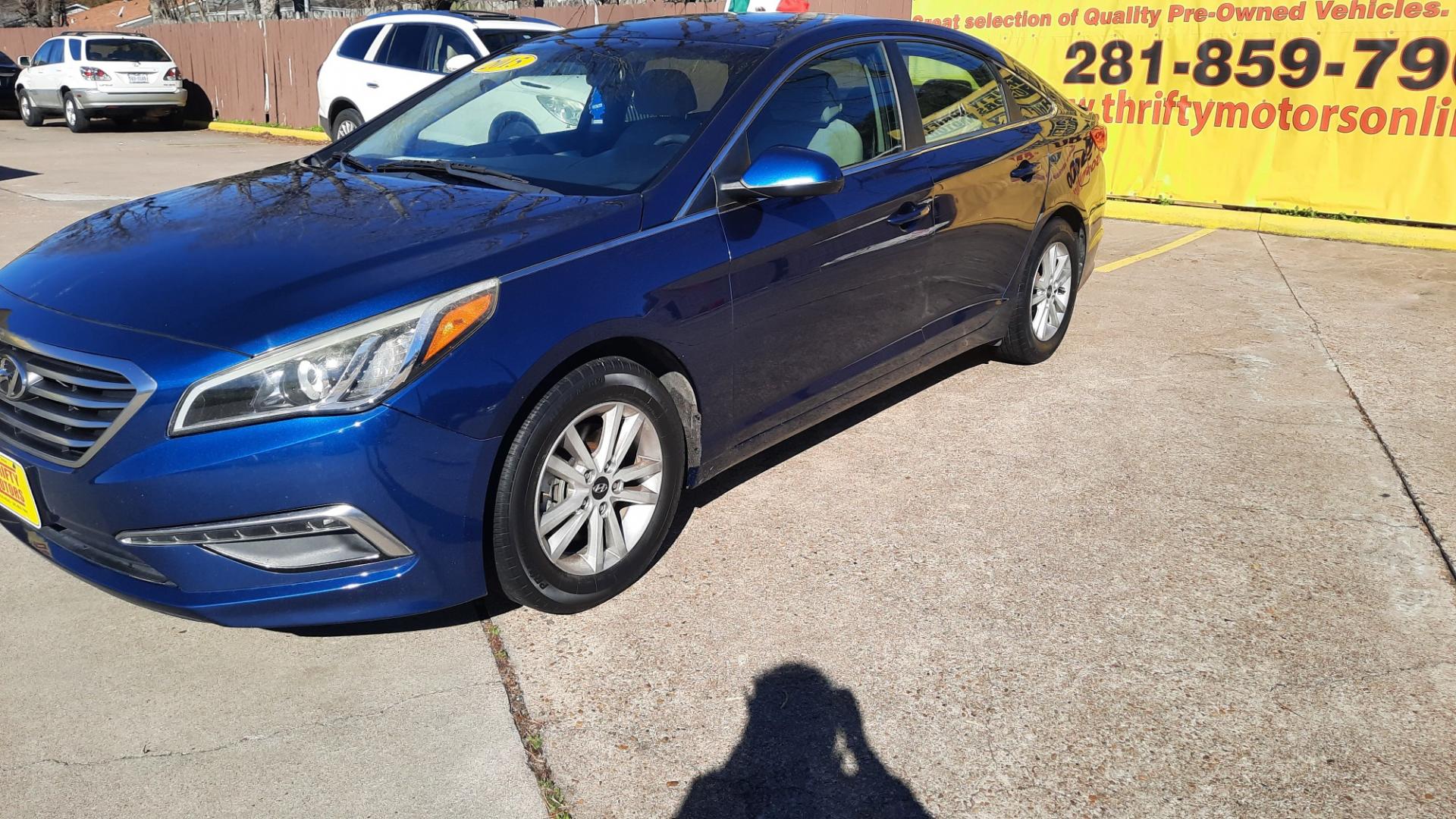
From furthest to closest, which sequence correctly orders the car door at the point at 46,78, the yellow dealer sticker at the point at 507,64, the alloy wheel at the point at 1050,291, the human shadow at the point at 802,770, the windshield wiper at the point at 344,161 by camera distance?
the car door at the point at 46,78
the alloy wheel at the point at 1050,291
the yellow dealer sticker at the point at 507,64
the windshield wiper at the point at 344,161
the human shadow at the point at 802,770

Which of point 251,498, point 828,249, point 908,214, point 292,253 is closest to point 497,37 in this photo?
point 908,214

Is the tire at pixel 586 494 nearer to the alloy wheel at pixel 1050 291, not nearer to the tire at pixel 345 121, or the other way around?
the alloy wheel at pixel 1050 291

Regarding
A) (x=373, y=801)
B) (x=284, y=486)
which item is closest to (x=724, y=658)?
(x=373, y=801)

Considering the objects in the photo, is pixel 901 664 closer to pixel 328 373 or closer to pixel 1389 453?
pixel 328 373

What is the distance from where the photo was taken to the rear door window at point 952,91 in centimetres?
474

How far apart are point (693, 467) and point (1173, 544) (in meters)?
1.64

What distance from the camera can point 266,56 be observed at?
813 inches

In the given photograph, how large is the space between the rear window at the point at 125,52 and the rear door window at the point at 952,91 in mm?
18874

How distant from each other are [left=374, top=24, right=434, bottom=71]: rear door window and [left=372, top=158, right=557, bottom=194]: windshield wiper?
9.16 meters

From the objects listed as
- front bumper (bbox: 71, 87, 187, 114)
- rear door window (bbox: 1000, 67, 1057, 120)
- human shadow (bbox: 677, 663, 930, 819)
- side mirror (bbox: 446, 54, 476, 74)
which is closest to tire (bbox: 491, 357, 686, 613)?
human shadow (bbox: 677, 663, 930, 819)

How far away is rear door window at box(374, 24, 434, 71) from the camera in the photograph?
41.3 ft

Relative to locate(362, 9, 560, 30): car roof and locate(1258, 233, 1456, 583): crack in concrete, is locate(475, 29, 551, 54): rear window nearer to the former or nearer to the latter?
locate(362, 9, 560, 30): car roof

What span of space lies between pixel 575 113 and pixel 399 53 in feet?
31.9

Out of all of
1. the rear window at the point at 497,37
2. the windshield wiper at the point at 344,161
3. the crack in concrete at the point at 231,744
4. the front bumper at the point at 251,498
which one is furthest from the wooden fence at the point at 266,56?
the crack in concrete at the point at 231,744
